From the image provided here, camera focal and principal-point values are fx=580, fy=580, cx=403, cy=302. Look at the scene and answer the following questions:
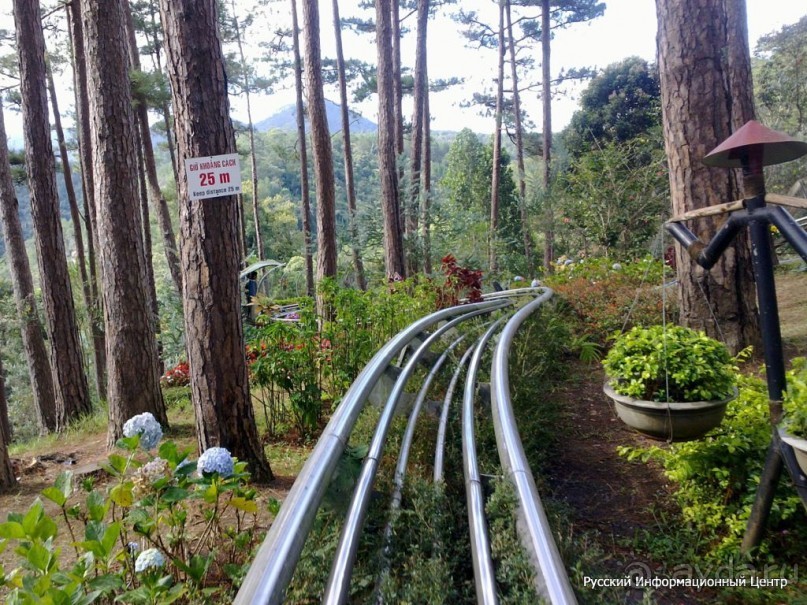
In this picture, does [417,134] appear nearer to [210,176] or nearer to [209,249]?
[210,176]

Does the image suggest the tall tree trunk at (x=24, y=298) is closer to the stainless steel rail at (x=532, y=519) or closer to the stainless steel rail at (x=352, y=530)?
the stainless steel rail at (x=352, y=530)

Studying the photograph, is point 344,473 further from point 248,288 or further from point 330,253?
point 248,288

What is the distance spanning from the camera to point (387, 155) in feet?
38.9

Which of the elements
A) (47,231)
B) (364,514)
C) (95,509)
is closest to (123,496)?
(95,509)

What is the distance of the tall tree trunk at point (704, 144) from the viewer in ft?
14.9

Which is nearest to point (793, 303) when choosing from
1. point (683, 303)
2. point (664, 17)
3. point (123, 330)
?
point (683, 303)

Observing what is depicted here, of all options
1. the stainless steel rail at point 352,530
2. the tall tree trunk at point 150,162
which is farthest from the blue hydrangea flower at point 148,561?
the tall tree trunk at point 150,162

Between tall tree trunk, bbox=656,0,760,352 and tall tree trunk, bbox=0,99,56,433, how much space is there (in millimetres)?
9919

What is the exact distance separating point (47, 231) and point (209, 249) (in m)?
6.42

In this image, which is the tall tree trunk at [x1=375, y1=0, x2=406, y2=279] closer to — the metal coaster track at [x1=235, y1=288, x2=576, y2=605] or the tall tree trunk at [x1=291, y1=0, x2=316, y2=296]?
the metal coaster track at [x1=235, y1=288, x2=576, y2=605]

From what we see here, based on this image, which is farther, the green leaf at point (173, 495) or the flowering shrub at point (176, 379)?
the flowering shrub at point (176, 379)

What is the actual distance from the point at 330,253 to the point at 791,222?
28.3ft

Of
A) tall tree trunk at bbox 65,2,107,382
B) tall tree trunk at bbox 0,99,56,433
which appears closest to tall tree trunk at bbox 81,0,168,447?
tall tree trunk at bbox 65,2,107,382

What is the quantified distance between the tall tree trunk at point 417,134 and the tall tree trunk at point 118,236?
851 cm
